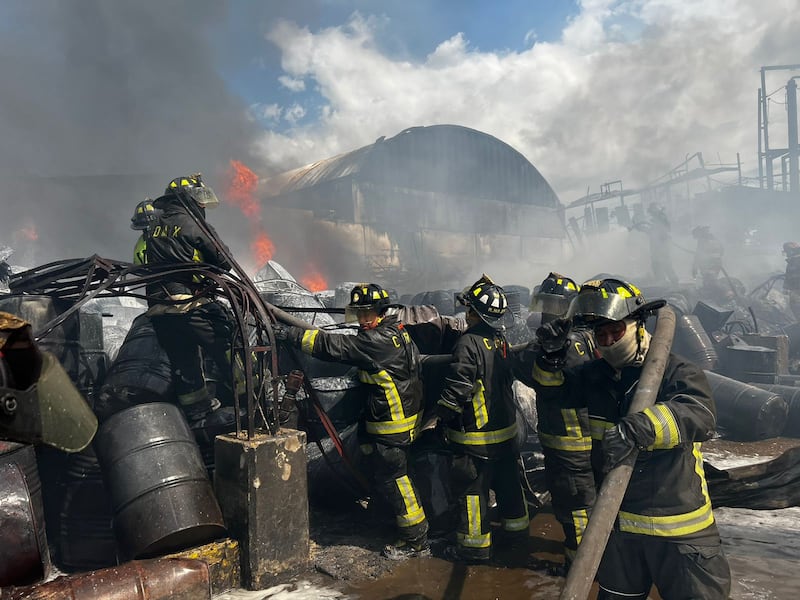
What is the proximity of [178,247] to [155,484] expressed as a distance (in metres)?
2.08

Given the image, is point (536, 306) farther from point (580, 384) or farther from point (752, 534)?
point (752, 534)

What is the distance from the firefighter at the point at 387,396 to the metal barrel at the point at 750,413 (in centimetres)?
455

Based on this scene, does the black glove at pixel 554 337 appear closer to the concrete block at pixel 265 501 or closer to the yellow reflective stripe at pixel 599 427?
the yellow reflective stripe at pixel 599 427

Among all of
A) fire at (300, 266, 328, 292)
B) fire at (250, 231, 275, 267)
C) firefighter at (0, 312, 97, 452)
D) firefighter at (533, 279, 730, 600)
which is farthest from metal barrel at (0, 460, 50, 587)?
fire at (250, 231, 275, 267)

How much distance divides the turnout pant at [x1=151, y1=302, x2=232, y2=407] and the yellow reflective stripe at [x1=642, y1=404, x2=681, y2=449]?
3.68 metres

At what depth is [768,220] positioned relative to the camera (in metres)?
35.9

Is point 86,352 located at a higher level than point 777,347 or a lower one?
higher

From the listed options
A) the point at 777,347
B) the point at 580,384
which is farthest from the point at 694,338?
the point at 580,384

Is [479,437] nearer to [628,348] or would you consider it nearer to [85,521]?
[628,348]

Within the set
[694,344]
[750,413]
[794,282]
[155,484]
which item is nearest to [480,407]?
[155,484]

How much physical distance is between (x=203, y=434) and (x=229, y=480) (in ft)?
3.56

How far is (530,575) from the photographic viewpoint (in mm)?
3750

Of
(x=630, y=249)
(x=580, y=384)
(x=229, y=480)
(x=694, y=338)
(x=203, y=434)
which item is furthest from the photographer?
(x=630, y=249)

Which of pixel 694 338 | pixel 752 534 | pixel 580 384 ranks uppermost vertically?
pixel 580 384
